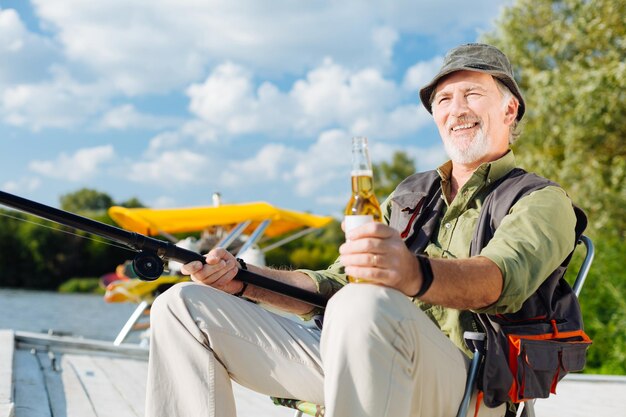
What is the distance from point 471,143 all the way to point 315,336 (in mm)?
770

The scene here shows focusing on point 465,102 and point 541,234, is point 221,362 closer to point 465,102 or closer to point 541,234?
point 541,234

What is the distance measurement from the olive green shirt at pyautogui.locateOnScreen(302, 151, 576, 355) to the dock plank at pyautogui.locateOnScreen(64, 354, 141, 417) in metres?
1.69

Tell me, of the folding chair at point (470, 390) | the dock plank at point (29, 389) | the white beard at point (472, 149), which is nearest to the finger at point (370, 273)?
the folding chair at point (470, 390)

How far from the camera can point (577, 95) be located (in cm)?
1254

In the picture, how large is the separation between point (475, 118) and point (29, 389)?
2603 millimetres

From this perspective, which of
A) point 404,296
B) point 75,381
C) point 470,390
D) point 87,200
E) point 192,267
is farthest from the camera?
point 87,200

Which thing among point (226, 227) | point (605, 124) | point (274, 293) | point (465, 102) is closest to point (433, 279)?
point (274, 293)

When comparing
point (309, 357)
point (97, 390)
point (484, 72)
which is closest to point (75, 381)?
point (97, 390)

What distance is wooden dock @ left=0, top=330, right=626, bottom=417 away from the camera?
139 inches

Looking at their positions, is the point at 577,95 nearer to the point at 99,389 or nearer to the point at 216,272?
the point at 99,389

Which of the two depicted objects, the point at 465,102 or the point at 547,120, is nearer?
the point at 465,102

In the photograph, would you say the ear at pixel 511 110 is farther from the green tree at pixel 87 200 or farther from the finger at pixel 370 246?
the green tree at pixel 87 200

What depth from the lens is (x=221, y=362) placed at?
202cm

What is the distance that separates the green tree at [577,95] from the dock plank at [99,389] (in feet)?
25.1
